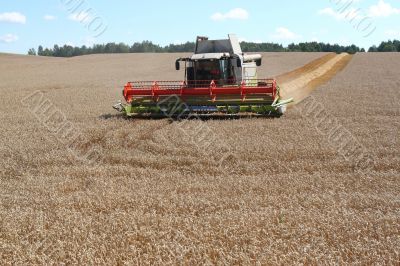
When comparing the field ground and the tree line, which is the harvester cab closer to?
the field ground

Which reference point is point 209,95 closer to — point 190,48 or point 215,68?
point 215,68

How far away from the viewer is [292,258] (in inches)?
176

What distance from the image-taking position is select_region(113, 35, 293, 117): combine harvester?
44.6 feet

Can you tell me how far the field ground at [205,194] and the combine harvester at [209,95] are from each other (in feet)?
3.51

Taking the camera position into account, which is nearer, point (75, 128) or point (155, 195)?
point (155, 195)

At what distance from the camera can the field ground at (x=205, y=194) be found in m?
4.74

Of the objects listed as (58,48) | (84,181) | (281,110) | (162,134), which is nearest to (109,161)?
(84,181)

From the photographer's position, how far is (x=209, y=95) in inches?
555

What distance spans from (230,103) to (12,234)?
9.23m

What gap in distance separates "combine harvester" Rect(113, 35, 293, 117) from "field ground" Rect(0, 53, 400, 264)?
1069mm

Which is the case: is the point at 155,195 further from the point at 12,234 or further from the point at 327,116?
the point at 327,116

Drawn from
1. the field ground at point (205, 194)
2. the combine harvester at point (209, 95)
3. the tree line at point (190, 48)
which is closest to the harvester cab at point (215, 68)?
the combine harvester at point (209, 95)

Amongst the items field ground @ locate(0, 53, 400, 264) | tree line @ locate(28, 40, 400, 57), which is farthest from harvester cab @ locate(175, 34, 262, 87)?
tree line @ locate(28, 40, 400, 57)

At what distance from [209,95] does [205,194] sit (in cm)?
774
